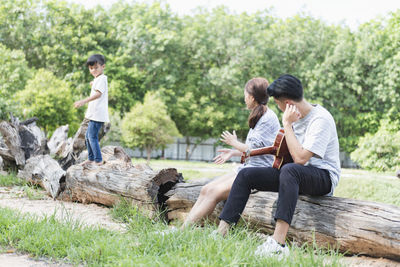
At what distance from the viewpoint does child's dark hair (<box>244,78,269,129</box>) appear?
4.05 metres

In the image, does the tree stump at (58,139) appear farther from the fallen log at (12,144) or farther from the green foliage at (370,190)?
the green foliage at (370,190)

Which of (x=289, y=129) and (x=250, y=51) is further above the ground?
(x=250, y=51)

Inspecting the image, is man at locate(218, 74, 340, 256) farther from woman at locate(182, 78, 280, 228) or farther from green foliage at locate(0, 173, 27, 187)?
green foliage at locate(0, 173, 27, 187)

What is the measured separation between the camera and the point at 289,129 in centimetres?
345

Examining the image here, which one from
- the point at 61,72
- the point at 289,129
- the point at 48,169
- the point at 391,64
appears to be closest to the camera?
the point at 289,129

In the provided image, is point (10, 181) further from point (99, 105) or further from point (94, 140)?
point (99, 105)

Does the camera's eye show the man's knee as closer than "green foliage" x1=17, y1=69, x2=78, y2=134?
Yes

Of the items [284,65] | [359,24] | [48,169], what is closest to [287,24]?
[284,65]

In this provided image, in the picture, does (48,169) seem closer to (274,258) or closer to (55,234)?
(55,234)

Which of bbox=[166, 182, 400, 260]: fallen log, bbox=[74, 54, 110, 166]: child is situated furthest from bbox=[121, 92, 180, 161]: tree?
bbox=[166, 182, 400, 260]: fallen log

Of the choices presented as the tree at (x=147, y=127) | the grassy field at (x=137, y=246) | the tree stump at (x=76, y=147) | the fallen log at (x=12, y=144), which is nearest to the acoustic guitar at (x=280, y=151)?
the grassy field at (x=137, y=246)

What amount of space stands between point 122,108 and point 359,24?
16986 mm

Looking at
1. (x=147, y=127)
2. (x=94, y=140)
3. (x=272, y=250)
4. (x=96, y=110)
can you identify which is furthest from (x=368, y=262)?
(x=147, y=127)

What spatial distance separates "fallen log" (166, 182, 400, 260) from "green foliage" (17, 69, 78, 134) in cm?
1405
